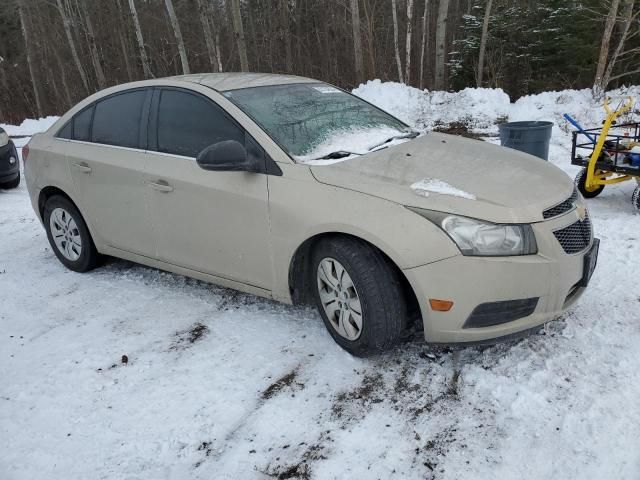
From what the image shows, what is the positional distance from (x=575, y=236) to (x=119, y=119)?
11.3ft

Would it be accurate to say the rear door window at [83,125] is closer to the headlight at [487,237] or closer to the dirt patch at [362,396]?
the dirt patch at [362,396]

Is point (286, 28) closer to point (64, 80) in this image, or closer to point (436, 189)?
point (64, 80)

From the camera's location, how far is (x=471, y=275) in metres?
2.60

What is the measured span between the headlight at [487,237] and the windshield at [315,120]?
37.7 inches

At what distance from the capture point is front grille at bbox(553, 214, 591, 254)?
9.11 ft

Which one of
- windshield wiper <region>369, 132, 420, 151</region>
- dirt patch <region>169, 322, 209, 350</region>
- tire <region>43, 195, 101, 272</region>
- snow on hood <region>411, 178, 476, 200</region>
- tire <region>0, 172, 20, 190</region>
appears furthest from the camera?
tire <region>0, 172, 20, 190</region>

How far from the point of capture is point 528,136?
6355 mm

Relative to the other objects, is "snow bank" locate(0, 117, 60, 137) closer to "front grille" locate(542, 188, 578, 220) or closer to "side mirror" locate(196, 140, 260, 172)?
"side mirror" locate(196, 140, 260, 172)

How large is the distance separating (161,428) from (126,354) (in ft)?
2.82

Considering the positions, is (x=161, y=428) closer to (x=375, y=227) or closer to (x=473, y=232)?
(x=375, y=227)

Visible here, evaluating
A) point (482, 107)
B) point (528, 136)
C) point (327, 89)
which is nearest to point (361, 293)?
point (327, 89)

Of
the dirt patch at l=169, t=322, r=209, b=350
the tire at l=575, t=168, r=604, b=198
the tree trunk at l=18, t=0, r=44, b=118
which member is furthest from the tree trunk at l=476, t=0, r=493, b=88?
the tree trunk at l=18, t=0, r=44, b=118

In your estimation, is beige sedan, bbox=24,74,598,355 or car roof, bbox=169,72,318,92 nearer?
beige sedan, bbox=24,74,598,355

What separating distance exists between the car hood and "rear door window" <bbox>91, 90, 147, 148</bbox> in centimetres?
175
